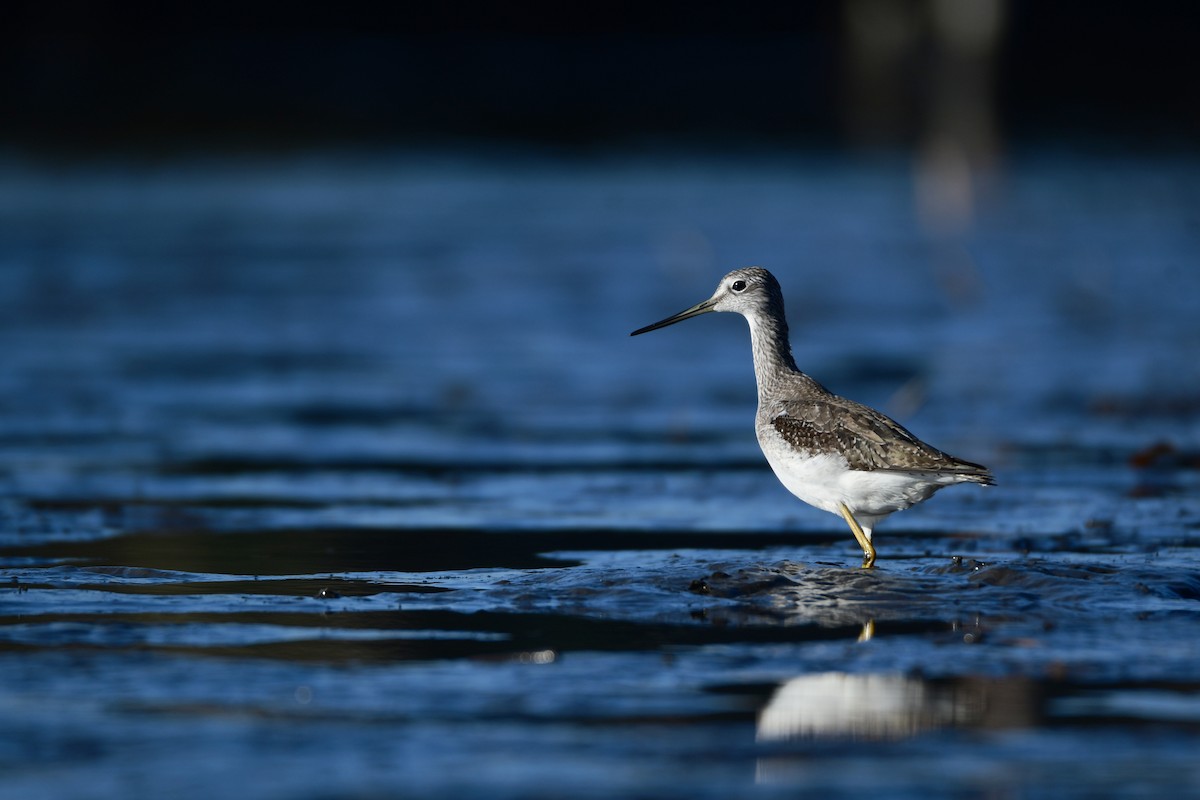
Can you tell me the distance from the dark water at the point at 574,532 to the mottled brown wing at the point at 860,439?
534 millimetres

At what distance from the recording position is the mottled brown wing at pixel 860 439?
9.07 meters

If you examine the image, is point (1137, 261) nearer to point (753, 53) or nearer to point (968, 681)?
point (968, 681)

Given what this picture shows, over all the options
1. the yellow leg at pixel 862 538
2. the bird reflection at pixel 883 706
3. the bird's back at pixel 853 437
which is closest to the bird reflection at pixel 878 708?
the bird reflection at pixel 883 706

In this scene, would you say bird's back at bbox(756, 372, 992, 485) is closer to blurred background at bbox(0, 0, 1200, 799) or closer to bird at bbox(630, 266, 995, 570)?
bird at bbox(630, 266, 995, 570)

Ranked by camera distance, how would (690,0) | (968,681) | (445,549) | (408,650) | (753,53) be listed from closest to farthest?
(968,681) < (408,650) < (445,549) < (753,53) < (690,0)

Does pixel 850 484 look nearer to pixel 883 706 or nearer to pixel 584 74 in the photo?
pixel 883 706

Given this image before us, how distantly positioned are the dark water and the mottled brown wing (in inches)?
21.0

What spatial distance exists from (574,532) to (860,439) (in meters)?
1.93

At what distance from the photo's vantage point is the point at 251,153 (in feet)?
127

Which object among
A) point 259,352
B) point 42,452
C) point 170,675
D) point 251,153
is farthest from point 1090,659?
point 251,153

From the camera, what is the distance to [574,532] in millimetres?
10547

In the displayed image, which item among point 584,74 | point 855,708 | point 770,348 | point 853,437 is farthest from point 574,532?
point 584,74

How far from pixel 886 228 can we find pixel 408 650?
2097 centimetres

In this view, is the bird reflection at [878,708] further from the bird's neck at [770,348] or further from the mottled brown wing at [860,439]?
the bird's neck at [770,348]
